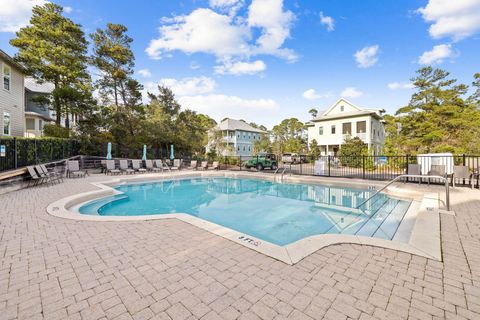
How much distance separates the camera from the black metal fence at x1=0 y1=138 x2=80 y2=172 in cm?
893

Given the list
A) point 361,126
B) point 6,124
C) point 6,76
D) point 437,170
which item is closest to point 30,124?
point 6,124

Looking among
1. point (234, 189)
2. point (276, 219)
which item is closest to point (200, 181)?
point (234, 189)

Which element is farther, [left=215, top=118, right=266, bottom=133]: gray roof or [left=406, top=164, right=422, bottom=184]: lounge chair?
[left=215, top=118, right=266, bottom=133]: gray roof

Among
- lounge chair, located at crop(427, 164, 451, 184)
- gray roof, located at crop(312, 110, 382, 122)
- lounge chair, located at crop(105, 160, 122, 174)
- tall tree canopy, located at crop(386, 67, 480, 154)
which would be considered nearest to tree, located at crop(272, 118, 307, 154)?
gray roof, located at crop(312, 110, 382, 122)

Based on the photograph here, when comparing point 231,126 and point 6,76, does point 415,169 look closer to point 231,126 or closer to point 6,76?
point 6,76

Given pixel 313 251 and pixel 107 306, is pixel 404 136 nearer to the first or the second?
pixel 313 251

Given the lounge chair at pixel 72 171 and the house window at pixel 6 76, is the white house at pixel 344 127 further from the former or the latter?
the house window at pixel 6 76

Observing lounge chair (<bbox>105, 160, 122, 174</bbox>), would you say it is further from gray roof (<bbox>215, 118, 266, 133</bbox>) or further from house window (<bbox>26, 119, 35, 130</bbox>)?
gray roof (<bbox>215, 118, 266, 133</bbox>)

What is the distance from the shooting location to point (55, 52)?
15.0 metres

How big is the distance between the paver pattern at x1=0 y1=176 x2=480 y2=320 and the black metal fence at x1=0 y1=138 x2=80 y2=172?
25.7 feet

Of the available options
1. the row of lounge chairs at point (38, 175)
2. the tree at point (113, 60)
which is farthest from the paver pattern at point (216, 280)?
the tree at point (113, 60)

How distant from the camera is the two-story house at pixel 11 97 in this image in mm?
12875

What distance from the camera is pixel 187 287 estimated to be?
7.53 feet

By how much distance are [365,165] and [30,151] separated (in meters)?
21.8
